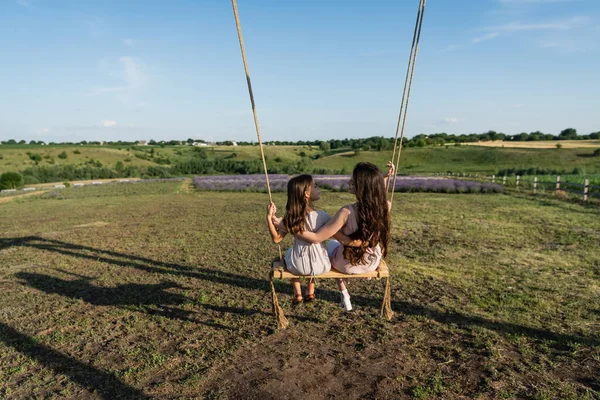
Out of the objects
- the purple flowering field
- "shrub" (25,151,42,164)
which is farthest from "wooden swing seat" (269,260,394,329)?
"shrub" (25,151,42,164)

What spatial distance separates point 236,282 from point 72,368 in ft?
Answer: 9.09

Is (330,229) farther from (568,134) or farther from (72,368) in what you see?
(568,134)

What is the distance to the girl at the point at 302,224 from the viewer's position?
4141 mm

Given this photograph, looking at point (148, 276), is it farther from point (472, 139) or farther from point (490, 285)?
point (472, 139)

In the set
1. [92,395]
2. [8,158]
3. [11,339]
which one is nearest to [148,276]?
[11,339]

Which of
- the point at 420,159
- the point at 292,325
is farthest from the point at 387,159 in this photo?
the point at 292,325

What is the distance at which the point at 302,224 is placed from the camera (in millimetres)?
4188

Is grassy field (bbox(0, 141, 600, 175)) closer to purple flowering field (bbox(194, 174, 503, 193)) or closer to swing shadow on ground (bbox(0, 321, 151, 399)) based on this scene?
purple flowering field (bbox(194, 174, 503, 193))

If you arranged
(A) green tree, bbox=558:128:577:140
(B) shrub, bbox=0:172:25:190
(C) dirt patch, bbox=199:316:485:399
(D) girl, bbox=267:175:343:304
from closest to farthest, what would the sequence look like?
(C) dirt patch, bbox=199:316:485:399
(D) girl, bbox=267:175:343:304
(B) shrub, bbox=0:172:25:190
(A) green tree, bbox=558:128:577:140

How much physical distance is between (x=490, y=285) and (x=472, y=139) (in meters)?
79.9

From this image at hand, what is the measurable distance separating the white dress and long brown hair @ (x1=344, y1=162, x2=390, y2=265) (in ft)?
0.94

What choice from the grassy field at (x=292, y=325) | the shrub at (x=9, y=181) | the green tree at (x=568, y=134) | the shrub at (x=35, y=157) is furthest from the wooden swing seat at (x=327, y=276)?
the green tree at (x=568, y=134)

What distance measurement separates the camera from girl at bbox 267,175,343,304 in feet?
13.6

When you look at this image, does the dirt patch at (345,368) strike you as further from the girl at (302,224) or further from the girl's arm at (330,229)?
the girl's arm at (330,229)
